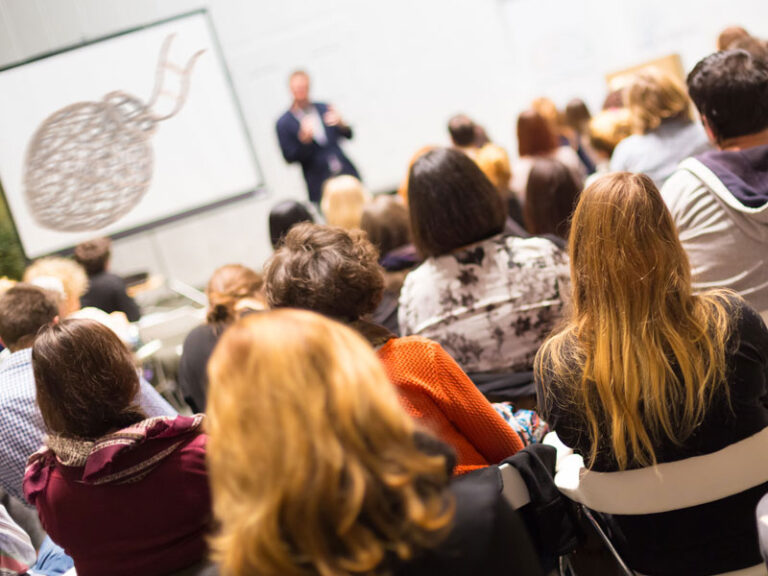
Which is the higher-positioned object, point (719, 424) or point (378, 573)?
point (378, 573)

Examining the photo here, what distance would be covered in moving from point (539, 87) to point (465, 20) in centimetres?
95

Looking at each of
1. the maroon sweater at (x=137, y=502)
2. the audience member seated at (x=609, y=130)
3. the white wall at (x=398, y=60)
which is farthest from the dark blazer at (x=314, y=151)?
the maroon sweater at (x=137, y=502)

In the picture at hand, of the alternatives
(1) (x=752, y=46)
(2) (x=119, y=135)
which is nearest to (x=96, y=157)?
(2) (x=119, y=135)

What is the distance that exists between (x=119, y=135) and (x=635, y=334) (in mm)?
5312

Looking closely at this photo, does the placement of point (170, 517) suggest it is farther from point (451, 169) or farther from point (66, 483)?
point (451, 169)

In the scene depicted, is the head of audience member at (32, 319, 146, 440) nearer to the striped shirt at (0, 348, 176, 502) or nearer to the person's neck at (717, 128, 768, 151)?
the striped shirt at (0, 348, 176, 502)

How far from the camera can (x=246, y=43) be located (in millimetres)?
7301

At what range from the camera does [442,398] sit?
1.88m

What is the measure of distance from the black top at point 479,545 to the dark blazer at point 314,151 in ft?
18.1

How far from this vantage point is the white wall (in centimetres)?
729

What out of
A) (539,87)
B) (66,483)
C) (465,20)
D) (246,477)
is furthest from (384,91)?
(246,477)

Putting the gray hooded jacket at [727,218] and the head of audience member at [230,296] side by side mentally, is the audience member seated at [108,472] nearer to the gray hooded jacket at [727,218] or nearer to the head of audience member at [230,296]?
the head of audience member at [230,296]

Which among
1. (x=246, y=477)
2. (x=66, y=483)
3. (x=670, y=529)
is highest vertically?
(x=246, y=477)

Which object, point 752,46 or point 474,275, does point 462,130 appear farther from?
point 474,275
